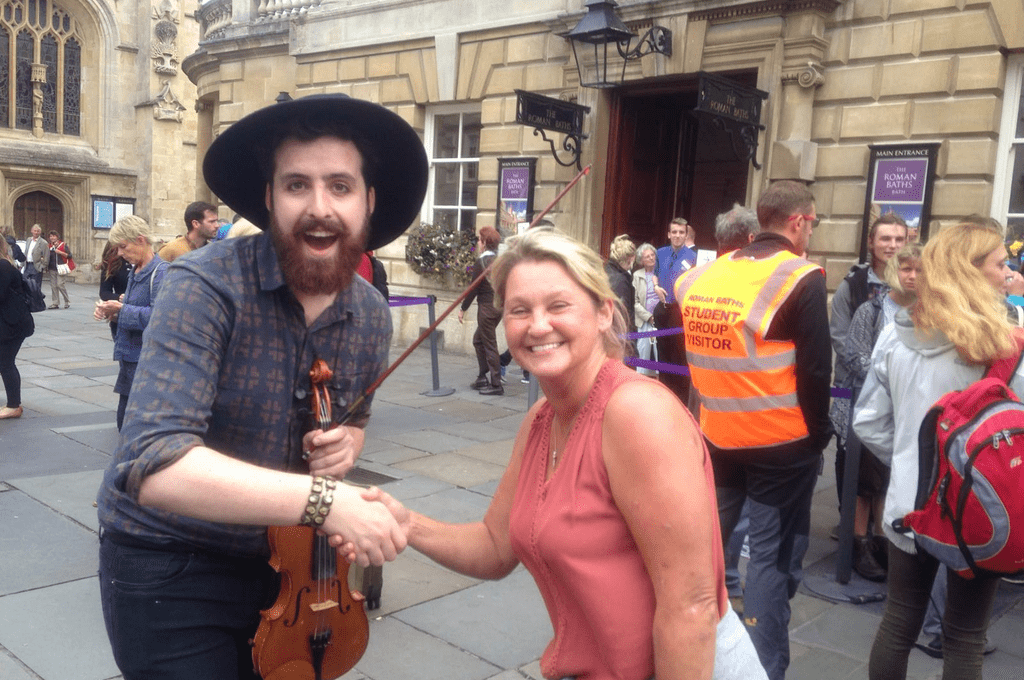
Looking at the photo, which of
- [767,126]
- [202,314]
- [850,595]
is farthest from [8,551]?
[767,126]

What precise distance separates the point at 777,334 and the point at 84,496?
417 cm

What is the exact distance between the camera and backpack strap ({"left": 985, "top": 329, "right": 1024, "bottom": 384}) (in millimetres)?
2658

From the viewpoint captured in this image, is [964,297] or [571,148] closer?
[964,297]

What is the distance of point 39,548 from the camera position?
4.33 m

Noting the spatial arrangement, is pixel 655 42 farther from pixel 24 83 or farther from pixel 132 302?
pixel 24 83

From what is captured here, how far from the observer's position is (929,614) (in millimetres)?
3693

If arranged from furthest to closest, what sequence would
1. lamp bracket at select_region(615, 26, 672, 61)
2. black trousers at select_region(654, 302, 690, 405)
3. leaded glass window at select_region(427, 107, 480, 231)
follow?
leaded glass window at select_region(427, 107, 480, 231), lamp bracket at select_region(615, 26, 672, 61), black trousers at select_region(654, 302, 690, 405)

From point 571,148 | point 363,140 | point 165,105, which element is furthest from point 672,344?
point 165,105

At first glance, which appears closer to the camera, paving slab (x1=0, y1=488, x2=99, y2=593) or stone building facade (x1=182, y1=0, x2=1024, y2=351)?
paving slab (x1=0, y1=488, x2=99, y2=593)

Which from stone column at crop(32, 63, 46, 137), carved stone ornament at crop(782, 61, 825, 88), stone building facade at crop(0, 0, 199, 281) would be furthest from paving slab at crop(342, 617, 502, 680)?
stone column at crop(32, 63, 46, 137)

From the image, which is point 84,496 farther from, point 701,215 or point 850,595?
point 701,215

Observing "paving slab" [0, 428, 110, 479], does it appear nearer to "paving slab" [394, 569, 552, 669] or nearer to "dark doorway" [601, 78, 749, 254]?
"paving slab" [394, 569, 552, 669]

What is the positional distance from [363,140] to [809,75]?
7.61 meters

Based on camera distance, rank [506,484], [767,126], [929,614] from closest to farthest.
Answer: [506,484] → [929,614] → [767,126]
